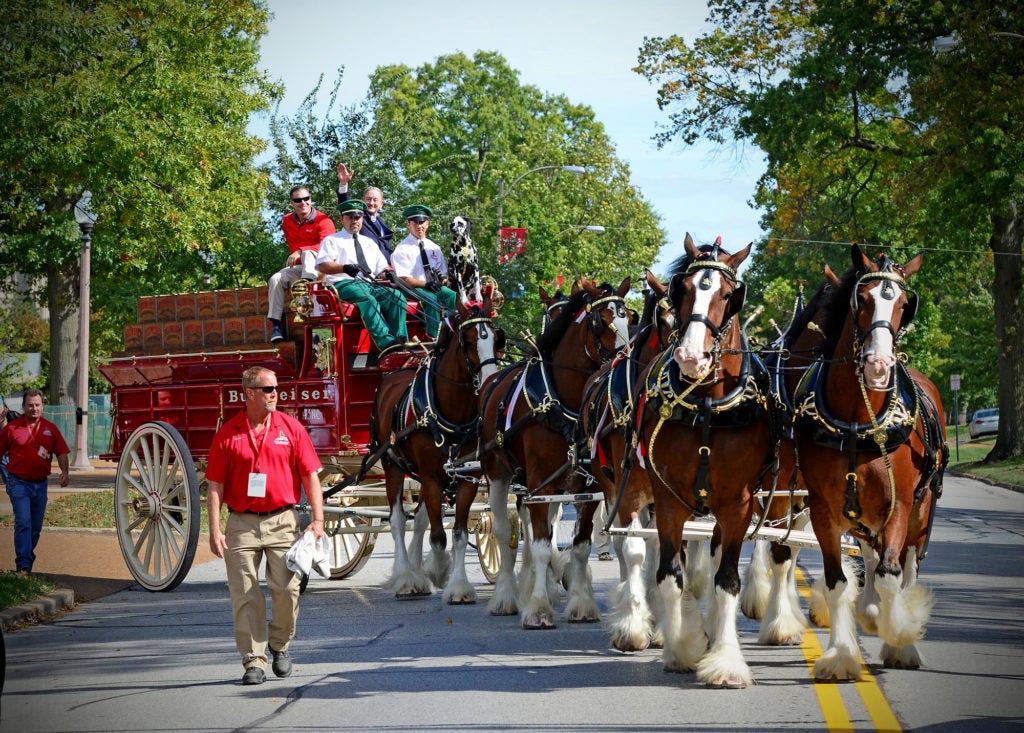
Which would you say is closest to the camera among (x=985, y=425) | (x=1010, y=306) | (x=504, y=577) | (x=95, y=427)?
(x=504, y=577)

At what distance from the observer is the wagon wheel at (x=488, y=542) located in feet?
43.9

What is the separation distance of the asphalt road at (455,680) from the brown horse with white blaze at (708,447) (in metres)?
0.32

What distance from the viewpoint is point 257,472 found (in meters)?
8.12

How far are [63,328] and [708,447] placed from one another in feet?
85.3

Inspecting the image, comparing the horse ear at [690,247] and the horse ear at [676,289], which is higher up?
the horse ear at [690,247]

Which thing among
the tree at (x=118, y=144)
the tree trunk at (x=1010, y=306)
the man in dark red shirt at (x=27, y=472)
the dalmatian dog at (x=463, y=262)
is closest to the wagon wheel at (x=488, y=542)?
the dalmatian dog at (x=463, y=262)

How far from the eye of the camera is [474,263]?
44.9 ft

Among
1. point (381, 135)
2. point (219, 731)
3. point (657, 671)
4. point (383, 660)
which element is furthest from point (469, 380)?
point (381, 135)

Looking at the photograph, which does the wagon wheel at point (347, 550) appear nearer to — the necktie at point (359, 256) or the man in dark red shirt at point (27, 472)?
the necktie at point (359, 256)

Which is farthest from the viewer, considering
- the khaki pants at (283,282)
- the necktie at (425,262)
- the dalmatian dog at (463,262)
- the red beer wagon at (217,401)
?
the necktie at (425,262)

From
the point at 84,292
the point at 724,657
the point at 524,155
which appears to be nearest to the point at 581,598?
the point at 724,657

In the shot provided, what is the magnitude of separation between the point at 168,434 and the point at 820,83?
2110 cm

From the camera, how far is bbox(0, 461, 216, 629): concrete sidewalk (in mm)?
11562

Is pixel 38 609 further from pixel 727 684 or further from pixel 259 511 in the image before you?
pixel 727 684
